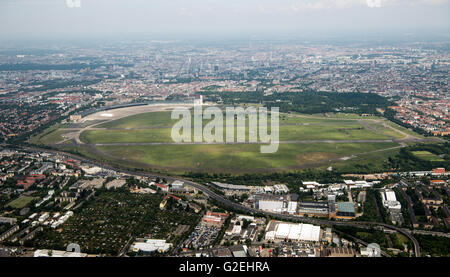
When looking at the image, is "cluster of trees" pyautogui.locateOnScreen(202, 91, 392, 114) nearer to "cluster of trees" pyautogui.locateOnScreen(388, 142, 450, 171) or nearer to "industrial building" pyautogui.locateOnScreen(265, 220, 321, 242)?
"cluster of trees" pyautogui.locateOnScreen(388, 142, 450, 171)

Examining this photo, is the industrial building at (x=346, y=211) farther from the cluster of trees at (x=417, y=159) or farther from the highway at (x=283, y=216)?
the cluster of trees at (x=417, y=159)

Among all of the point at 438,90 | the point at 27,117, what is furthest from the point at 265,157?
the point at 438,90

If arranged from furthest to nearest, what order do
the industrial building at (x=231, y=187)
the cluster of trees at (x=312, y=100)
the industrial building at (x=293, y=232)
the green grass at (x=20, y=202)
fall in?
the cluster of trees at (x=312, y=100), the industrial building at (x=231, y=187), the green grass at (x=20, y=202), the industrial building at (x=293, y=232)

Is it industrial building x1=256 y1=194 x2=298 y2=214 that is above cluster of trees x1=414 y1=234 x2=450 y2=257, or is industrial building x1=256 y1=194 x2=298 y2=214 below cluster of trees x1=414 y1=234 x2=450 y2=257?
below

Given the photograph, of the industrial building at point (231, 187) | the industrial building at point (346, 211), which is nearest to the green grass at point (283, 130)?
the industrial building at point (231, 187)

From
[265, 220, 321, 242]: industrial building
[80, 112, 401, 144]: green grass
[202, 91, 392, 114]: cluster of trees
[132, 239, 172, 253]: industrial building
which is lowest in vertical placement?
[132, 239, 172, 253]: industrial building

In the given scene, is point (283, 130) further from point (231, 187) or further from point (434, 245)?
point (434, 245)

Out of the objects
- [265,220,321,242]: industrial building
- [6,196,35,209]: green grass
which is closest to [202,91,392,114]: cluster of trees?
[265,220,321,242]: industrial building
